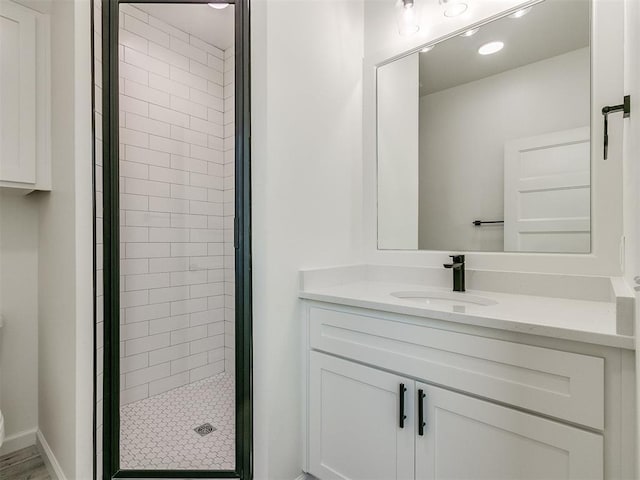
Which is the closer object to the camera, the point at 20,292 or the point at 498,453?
the point at 498,453

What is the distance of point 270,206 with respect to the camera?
4.29ft

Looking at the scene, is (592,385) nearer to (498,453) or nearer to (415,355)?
(498,453)

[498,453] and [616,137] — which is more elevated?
[616,137]

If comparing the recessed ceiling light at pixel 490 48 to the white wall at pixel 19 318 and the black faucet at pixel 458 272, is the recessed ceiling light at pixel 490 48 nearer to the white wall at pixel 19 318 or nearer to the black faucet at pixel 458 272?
the black faucet at pixel 458 272

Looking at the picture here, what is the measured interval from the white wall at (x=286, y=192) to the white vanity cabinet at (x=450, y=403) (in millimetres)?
108

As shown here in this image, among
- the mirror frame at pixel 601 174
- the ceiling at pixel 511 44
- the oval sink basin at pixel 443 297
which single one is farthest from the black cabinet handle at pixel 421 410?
the ceiling at pixel 511 44

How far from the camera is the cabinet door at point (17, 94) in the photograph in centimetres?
144

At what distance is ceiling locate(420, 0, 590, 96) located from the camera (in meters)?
1.27

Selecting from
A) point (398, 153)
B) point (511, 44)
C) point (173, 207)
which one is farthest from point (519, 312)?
point (173, 207)

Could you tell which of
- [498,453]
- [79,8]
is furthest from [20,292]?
[498,453]

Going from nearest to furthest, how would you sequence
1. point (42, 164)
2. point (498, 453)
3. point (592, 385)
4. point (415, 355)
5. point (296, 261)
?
point (592, 385), point (498, 453), point (415, 355), point (296, 261), point (42, 164)

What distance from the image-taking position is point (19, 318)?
1657 mm

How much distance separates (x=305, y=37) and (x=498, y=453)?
1664 mm

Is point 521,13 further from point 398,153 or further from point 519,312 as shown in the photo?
point 519,312
